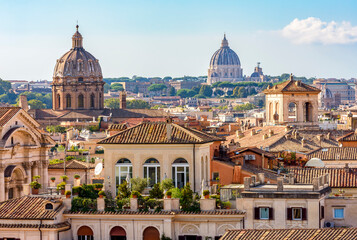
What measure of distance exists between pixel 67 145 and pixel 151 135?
5627 cm

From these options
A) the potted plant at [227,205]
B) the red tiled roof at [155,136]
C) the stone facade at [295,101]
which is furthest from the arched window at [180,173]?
the stone facade at [295,101]

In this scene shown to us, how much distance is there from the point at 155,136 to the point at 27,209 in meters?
6.70

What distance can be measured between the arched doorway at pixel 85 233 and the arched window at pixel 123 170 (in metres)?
A: 4.99

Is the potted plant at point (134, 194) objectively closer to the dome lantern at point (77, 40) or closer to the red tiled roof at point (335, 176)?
the red tiled roof at point (335, 176)

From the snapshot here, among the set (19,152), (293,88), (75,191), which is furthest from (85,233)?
(293,88)

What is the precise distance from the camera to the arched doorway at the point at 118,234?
35.4 m

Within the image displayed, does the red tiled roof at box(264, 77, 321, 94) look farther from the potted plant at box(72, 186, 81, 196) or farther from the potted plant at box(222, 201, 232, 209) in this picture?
the potted plant at box(222, 201, 232, 209)

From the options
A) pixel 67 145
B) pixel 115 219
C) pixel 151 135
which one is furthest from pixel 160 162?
pixel 67 145

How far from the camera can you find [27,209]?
117ft

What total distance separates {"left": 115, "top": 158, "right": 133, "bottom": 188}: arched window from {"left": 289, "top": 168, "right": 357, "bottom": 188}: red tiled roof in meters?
5.17

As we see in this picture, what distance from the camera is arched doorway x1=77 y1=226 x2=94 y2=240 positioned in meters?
35.6

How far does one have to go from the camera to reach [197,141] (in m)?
40.5

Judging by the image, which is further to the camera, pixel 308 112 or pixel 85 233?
pixel 308 112

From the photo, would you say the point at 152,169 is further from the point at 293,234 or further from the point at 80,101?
the point at 80,101
